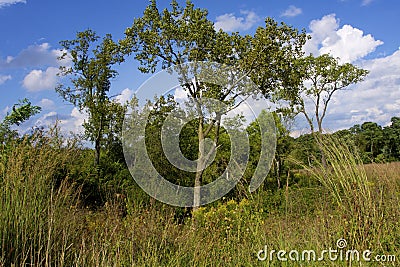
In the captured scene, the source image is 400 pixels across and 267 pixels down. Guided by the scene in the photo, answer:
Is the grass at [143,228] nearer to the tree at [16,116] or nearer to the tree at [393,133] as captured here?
the tree at [16,116]

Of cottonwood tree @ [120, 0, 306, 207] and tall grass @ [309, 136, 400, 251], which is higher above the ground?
cottonwood tree @ [120, 0, 306, 207]

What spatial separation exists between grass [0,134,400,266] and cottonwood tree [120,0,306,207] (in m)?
6.51

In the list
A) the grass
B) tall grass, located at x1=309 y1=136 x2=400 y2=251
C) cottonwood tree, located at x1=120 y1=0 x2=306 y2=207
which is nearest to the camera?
the grass

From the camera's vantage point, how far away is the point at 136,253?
12.1 feet

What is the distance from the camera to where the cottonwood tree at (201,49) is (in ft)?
35.6

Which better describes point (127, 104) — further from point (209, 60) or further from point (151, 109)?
point (209, 60)

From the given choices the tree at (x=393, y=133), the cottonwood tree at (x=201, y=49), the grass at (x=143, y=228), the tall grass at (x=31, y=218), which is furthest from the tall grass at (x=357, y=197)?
the tree at (x=393, y=133)

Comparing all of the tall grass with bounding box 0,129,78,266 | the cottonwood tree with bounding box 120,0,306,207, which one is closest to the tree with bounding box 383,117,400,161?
the cottonwood tree with bounding box 120,0,306,207

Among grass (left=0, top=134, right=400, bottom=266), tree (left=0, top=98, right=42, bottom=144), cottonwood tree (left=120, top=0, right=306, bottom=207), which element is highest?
cottonwood tree (left=120, top=0, right=306, bottom=207)

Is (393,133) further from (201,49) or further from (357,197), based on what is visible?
(357,197)

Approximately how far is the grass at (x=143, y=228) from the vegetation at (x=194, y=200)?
2cm

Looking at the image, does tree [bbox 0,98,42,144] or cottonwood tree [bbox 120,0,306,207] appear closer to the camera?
tree [bbox 0,98,42,144]

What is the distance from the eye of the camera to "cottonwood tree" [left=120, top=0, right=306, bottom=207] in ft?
35.6

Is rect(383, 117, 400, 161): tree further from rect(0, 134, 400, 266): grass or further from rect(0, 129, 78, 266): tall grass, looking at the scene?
rect(0, 129, 78, 266): tall grass
